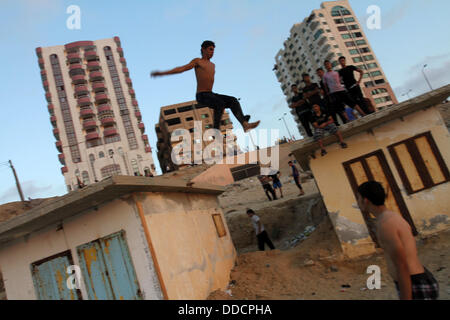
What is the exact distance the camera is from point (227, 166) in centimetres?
3428

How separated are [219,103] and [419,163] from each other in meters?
6.37

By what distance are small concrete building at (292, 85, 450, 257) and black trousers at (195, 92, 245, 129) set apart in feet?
11.1

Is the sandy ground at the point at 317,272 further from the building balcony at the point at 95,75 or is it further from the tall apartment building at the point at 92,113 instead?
the building balcony at the point at 95,75

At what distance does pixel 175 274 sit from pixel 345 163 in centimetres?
543

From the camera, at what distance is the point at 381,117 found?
8.23 m

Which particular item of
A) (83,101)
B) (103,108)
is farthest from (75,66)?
(103,108)

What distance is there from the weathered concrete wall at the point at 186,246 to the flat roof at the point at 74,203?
42 cm

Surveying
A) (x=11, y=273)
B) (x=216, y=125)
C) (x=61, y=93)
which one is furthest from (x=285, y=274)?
(x=61, y=93)

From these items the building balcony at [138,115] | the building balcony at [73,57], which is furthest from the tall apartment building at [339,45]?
the building balcony at [73,57]

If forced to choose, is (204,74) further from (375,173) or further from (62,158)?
(62,158)

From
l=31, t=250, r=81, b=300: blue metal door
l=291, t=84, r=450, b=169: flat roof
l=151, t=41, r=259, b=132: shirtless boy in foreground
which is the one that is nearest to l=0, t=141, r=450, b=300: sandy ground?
l=291, t=84, r=450, b=169: flat roof

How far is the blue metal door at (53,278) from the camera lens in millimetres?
6442

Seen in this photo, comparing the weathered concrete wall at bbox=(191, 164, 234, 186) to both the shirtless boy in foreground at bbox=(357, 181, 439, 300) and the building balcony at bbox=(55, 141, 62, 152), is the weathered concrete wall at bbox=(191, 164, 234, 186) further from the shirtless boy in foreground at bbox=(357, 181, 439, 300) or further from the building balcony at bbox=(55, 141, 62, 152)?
the building balcony at bbox=(55, 141, 62, 152)

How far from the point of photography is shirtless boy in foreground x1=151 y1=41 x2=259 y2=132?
5.12 meters
